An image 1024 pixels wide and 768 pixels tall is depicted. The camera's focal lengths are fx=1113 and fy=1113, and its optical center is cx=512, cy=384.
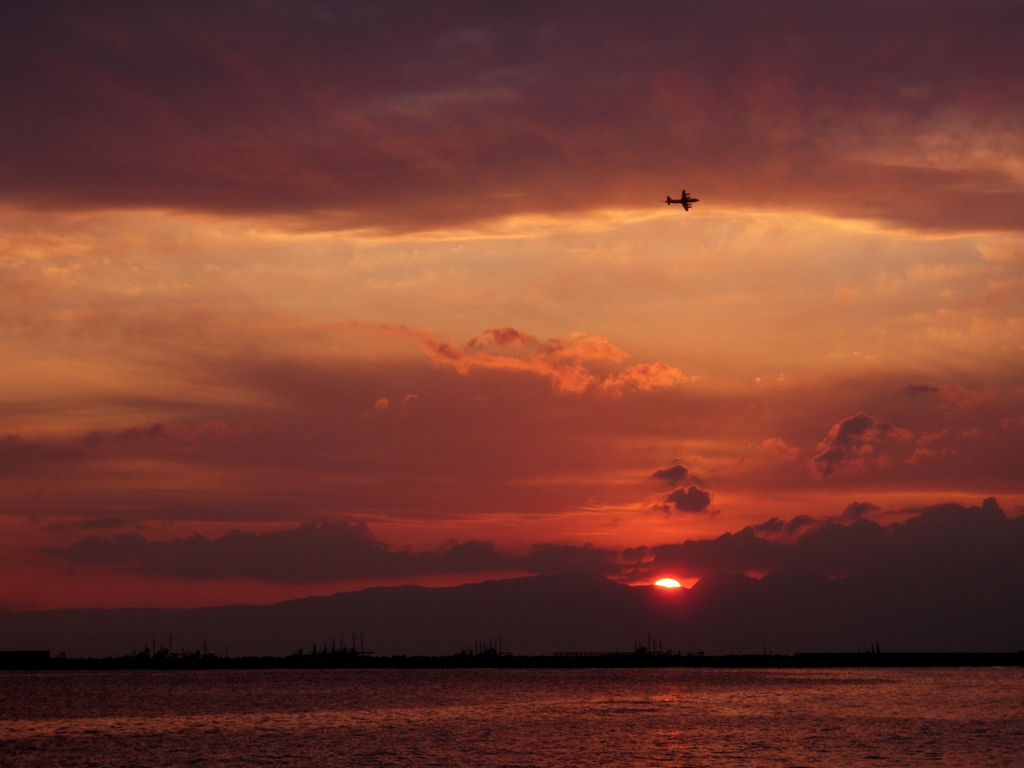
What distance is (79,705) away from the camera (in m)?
179

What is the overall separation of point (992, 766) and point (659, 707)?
246 ft

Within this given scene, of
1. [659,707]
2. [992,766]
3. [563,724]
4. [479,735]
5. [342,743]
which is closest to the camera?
[992,766]

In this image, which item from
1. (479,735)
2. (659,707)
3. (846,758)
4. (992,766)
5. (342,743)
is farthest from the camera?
(659,707)

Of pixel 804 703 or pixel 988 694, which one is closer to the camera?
pixel 804 703

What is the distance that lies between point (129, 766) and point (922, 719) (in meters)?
90.5

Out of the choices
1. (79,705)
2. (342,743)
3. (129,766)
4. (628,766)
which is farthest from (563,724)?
(79,705)

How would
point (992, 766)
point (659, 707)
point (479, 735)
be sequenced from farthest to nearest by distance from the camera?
point (659, 707) → point (479, 735) → point (992, 766)

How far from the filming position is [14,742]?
11556cm

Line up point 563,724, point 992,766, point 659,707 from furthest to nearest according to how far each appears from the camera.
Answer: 1. point 659,707
2. point 563,724
3. point 992,766

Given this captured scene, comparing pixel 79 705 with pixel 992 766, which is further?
pixel 79 705

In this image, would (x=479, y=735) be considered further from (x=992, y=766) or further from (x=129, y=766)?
(x=992, y=766)

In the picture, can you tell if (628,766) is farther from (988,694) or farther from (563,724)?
(988,694)

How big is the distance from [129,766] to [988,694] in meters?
146

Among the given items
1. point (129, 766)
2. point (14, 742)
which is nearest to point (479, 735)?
point (129, 766)
